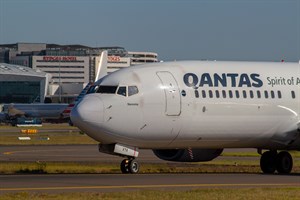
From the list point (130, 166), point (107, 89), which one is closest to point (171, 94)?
point (107, 89)

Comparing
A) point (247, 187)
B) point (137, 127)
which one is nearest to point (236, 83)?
point (137, 127)

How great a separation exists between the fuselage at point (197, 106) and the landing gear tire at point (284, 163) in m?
1.05

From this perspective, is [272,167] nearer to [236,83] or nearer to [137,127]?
[236,83]

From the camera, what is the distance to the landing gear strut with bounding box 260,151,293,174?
132ft

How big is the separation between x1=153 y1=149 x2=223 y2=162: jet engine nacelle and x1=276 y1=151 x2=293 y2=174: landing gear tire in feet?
9.57

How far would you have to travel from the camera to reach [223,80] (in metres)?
38.2

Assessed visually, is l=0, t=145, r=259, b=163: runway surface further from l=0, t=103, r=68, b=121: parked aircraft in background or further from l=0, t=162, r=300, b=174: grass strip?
l=0, t=103, r=68, b=121: parked aircraft in background

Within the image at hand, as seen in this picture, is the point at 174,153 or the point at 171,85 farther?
the point at 174,153

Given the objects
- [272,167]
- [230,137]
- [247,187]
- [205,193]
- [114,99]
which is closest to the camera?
[205,193]

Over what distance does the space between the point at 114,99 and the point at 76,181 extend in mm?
5137

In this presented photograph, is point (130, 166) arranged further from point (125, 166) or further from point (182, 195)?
point (182, 195)

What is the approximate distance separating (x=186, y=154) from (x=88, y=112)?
615 cm

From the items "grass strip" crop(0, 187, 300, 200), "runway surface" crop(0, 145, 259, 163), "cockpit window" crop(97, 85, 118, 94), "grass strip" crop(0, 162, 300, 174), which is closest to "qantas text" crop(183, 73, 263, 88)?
"cockpit window" crop(97, 85, 118, 94)

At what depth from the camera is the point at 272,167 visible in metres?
40.6
